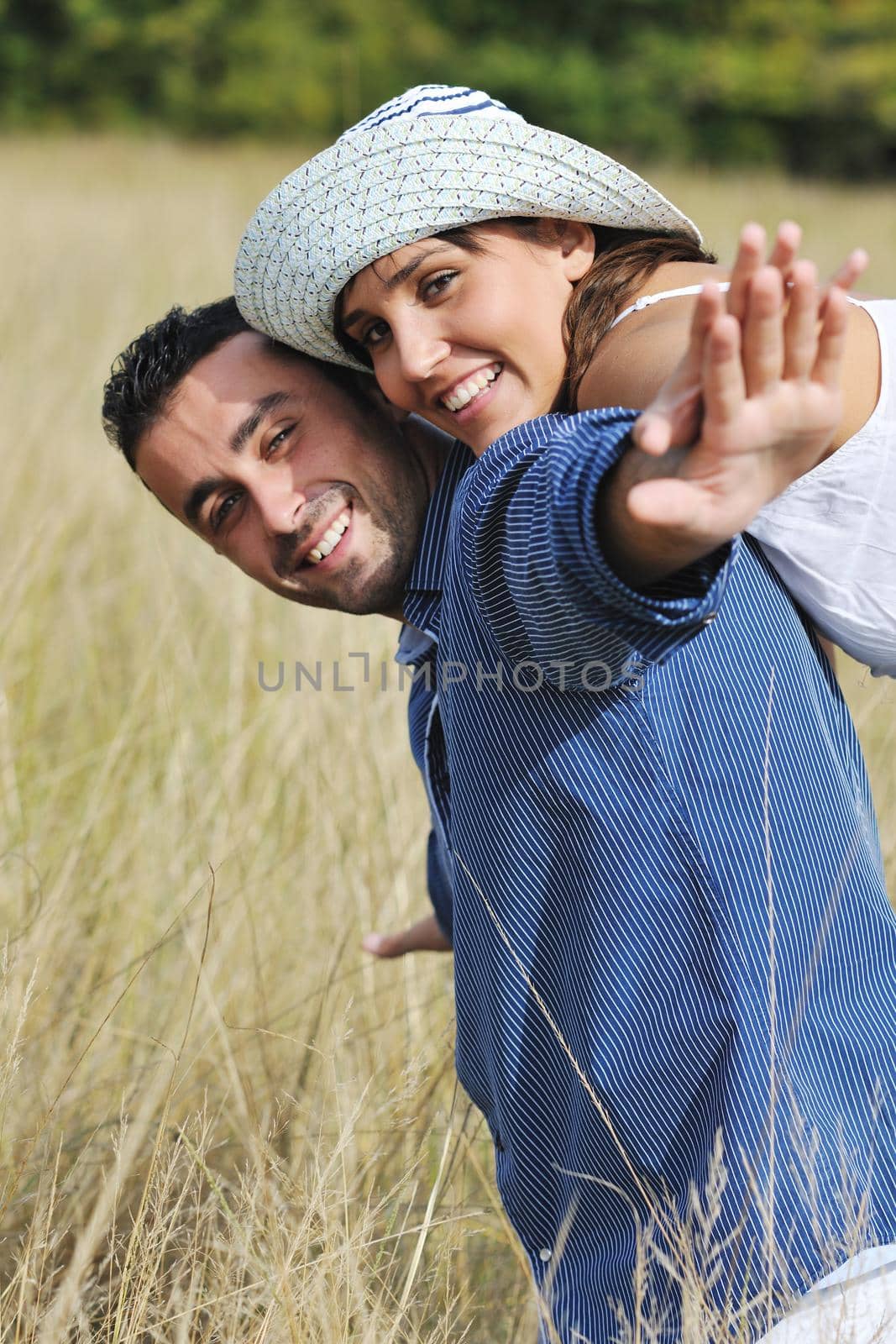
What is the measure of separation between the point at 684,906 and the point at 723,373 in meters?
0.56

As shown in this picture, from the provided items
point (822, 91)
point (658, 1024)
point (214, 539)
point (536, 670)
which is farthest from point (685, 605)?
point (822, 91)

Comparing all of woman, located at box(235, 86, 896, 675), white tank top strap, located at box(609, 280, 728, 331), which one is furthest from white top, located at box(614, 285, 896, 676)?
woman, located at box(235, 86, 896, 675)

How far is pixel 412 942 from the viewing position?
235 centimetres

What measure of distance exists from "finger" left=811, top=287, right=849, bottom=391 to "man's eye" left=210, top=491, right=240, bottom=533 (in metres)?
1.15

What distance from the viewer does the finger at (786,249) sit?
1.04 metres

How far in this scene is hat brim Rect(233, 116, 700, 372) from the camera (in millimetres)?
1741

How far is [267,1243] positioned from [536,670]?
1165 millimetres

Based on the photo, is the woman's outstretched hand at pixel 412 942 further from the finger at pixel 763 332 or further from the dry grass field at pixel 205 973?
the finger at pixel 763 332

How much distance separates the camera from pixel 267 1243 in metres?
2.00

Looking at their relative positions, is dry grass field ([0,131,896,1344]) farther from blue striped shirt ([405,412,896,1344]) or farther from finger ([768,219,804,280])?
finger ([768,219,804,280])

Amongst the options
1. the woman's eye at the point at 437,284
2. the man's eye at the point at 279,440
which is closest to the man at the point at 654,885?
the woman's eye at the point at 437,284

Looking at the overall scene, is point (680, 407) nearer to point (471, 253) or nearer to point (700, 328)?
point (700, 328)

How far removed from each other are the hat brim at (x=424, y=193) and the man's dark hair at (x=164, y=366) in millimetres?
250

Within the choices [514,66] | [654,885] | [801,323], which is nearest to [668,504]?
[801,323]
